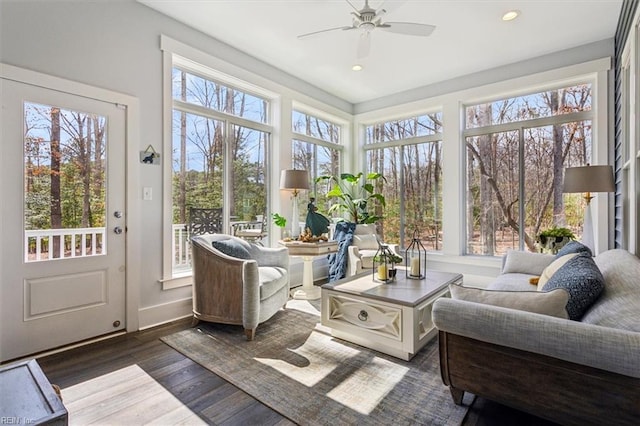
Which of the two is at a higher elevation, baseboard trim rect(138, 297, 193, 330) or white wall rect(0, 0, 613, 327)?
white wall rect(0, 0, 613, 327)

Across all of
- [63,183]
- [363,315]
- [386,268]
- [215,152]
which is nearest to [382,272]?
[386,268]

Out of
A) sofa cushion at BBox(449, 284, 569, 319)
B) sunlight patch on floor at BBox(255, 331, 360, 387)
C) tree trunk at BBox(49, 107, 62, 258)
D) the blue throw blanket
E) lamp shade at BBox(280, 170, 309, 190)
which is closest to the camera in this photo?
sofa cushion at BBox(449, 284, 569, 319)

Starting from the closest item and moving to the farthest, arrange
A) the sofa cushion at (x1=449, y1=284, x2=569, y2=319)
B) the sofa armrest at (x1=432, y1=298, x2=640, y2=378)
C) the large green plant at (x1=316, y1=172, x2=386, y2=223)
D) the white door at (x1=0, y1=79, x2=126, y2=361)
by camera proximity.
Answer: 1. the sofa armrest at (x1=432, y1=298, x2=640, y2=378)
2. the sofa cushion at (x1=449, y1=284, x2=569, y2=319)
3. the white door at (x1=0, y1=79, x2=126, y2=361)
4. the large green plant at (x1=316, y1=172, x2=386, y2=223)

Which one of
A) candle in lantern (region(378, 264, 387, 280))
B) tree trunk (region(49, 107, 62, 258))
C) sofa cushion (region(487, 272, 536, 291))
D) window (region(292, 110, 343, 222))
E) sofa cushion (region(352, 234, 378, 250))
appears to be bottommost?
sofa cushion (region(487, 272, 536, 291))

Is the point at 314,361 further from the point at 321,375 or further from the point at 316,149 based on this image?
the point at 316,149

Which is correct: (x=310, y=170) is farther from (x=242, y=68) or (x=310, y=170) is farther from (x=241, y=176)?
(x=242, y=68)

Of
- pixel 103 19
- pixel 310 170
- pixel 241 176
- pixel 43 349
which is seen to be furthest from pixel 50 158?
pixel 310 170

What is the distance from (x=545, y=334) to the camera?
52.3 inches

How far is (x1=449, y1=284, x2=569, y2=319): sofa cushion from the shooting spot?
4.71 ft

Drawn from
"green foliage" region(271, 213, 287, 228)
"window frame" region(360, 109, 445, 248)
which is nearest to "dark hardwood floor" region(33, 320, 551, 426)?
"green foliage" region(271, 213, 287, 228)

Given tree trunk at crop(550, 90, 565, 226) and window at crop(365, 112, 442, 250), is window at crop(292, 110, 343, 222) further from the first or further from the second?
tree trunk at crop(550, 90, 565, 226)

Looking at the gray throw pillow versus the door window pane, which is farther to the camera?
the gray throw pillow

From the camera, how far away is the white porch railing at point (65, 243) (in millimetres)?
2430

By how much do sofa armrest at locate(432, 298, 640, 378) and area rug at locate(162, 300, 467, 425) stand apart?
60cm
